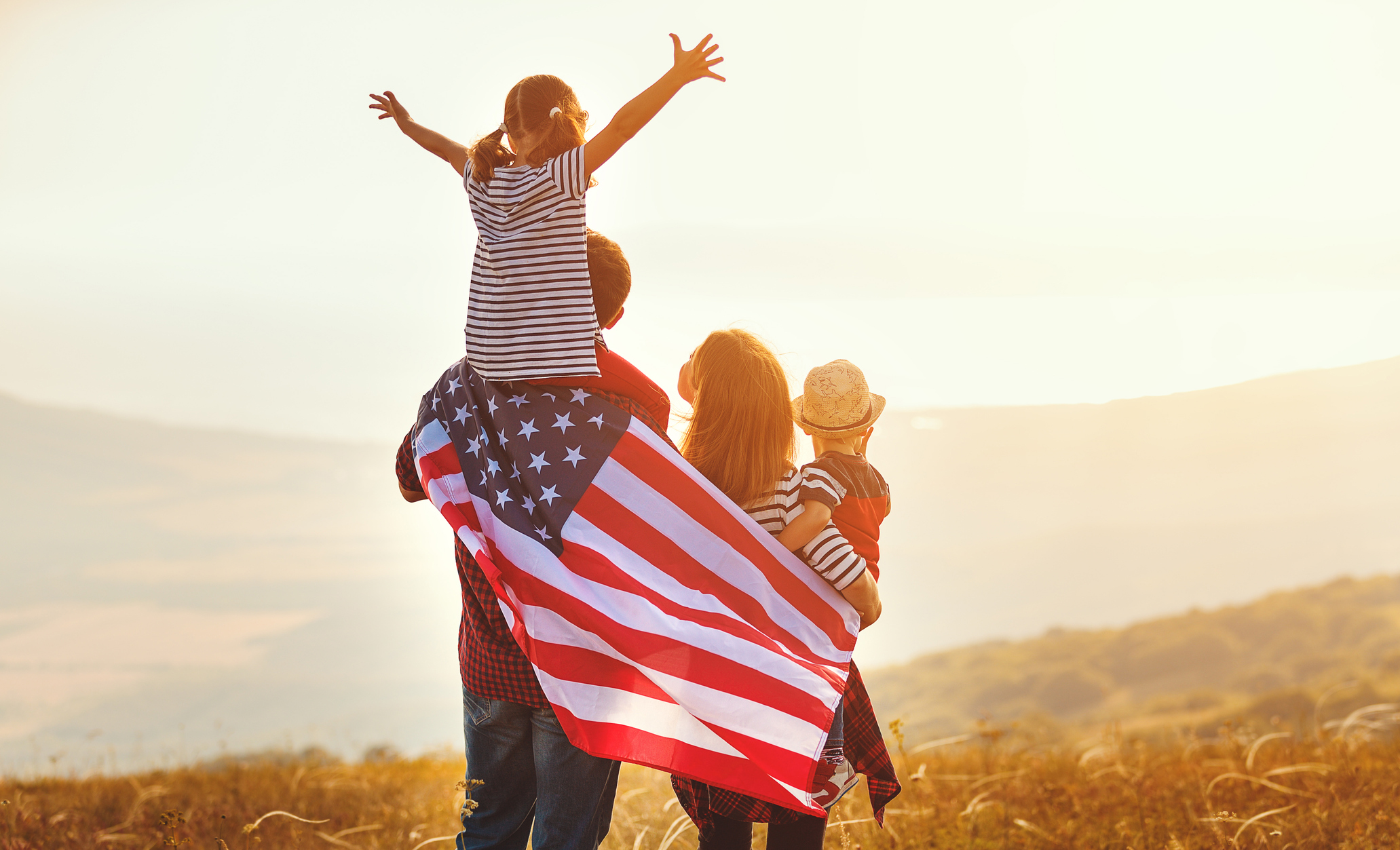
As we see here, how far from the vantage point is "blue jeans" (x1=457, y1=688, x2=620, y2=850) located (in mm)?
2992

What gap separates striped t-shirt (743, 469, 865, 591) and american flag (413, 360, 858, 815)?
0.24 feet

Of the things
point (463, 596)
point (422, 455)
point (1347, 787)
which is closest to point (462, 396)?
point (422, 455)

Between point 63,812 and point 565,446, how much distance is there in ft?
14.6

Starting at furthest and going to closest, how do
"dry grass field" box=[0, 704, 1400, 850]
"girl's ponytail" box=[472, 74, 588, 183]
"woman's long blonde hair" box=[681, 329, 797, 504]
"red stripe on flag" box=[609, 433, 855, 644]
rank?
"dry grass field" box=[0, 704, 1400, 850] → "woman's long blonde hair" box=[681, 329, 797, 504] → "red stripe on flag" box=[609, 433, 855, 644] → "girl's ponytail" box=[472, 74, 588, 183]

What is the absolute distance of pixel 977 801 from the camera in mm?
5336

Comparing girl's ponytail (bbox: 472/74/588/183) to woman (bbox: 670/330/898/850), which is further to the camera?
woman (bbox: 670/330/898/850)

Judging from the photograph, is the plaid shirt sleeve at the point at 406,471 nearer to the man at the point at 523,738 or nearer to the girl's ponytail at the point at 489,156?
the man at the point at 523,738

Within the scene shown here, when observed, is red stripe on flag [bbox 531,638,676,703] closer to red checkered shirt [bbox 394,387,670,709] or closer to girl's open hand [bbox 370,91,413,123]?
red checkered shirt [bbox 394,387,670,709]

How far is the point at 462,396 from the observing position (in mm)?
3389

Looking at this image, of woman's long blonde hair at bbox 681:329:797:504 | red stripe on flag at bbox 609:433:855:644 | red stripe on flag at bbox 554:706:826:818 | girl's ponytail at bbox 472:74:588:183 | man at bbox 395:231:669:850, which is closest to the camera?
red stripe on flag at bbox 554:706:826:818

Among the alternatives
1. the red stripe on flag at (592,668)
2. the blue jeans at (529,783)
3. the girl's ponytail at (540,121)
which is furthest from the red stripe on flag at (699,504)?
the girl's ponytail at (540,121)

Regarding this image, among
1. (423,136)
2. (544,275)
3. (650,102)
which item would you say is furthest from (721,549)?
(423,136)

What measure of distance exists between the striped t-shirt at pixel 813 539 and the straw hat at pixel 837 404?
0.21 metres

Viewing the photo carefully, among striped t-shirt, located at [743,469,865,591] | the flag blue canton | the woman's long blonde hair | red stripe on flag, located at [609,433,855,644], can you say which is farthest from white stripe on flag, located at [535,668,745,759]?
the woman's long blonde hair
